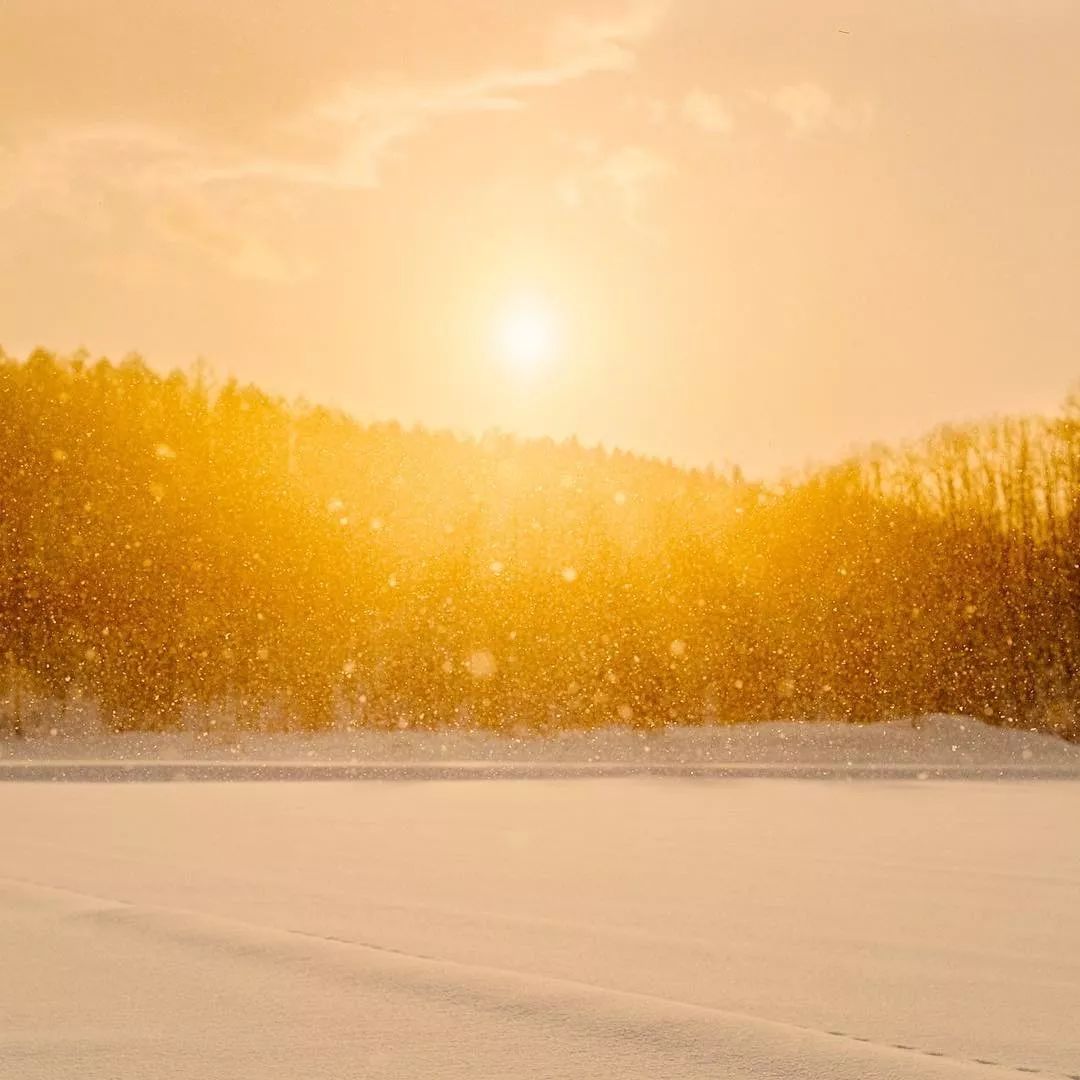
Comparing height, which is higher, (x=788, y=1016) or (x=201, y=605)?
(x=201, y=605)

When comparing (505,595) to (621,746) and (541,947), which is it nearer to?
(621,746)

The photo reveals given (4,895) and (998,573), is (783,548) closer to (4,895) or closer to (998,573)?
(998,573)

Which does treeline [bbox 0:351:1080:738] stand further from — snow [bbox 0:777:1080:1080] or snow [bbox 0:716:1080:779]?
snow [bbox 0:777:1080:1080]

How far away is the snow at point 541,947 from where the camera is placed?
5.38m

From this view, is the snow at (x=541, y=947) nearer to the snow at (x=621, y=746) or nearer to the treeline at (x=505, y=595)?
the snow at (x=621, y=746)

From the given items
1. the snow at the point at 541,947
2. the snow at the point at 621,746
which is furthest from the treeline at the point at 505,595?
the snow at the point at 541,947

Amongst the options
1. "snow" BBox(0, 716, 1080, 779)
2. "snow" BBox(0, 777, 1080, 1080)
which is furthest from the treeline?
"snow" BBox(0, 777, 1080, 1080)

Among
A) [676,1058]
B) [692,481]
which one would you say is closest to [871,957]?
[676,1058]

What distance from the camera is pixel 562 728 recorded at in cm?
2584

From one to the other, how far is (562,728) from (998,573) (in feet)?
22.2

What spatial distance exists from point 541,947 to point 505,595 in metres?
19.2

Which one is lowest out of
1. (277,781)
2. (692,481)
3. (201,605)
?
(277,781)

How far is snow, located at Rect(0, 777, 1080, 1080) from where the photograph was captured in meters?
5.38

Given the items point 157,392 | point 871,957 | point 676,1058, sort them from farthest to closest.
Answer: point 157,392
point 871,957
point 676,1058
